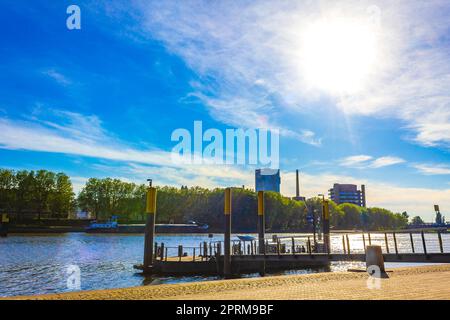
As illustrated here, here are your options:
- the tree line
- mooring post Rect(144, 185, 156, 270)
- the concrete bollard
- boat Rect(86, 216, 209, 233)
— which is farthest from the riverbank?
the tree line

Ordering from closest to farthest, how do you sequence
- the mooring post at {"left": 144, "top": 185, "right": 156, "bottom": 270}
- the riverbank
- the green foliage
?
1. the riverbank
2. the mooring post at {"left": 144, "top": 185, "right": 156, "bottom": 270}
3. the green foliage

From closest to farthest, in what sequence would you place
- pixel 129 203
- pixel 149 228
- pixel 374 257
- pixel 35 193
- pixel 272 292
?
pixel 272 292, pixel 374 257, pixel 149 228, pixel 35 193, pixel 129 203

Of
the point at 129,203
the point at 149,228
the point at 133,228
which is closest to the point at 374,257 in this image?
the point at 149,228

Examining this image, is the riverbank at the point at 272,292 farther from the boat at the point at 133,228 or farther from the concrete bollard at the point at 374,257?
the boat at the point at 133,228

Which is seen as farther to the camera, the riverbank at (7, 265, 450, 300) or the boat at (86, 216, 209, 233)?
the boat at (86, 216, 209, 233)

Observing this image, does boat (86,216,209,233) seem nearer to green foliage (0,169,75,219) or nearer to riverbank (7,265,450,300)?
green foliage (0,169,75,219)

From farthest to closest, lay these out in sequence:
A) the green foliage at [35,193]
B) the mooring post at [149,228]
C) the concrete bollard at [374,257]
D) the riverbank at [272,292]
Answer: the green foliage at [35,193] → the mooring post at [149,228] → the concrete bollard at [374,257] → the riverbank at [272,292]

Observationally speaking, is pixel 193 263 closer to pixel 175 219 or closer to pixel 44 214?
pixel 44 214

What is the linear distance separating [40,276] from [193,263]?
472 inches

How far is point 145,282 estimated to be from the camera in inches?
1105

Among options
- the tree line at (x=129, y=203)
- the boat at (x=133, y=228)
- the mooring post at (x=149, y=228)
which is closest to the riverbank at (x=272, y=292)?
the mooring post at (x=149, y=228)

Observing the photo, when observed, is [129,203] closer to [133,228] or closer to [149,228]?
[133,228]
